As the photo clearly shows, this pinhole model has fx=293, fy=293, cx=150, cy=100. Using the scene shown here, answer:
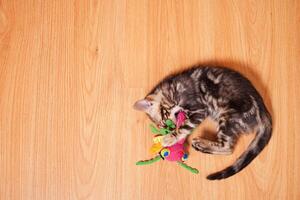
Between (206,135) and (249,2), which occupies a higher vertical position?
(249,2)

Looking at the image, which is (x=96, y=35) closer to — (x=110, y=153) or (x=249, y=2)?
(x=110, y=153)

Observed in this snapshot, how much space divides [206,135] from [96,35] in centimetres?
66

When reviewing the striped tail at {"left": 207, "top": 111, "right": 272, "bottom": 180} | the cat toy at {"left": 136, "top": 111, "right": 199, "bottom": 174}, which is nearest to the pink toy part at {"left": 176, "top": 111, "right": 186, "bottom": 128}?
the cat toy at {"left": 136, "top": 111, "right": 199, "bottom": 174}

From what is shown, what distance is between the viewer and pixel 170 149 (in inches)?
45.0

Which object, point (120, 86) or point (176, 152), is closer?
point (176, 152)

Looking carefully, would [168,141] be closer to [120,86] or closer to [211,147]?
[211,147]

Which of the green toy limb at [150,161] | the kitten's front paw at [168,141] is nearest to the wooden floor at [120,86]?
the green toy limb at [150,161]

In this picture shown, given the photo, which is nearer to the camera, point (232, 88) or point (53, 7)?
point (232, 88)

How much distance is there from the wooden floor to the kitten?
7 centimetres

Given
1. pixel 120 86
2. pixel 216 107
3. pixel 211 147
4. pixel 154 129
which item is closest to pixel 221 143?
pixel 211 147

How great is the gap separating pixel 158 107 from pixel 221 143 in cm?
29

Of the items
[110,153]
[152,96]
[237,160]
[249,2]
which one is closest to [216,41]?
[249,2]

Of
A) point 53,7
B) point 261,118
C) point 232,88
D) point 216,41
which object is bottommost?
point 261,118

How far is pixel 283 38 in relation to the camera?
1.31m
